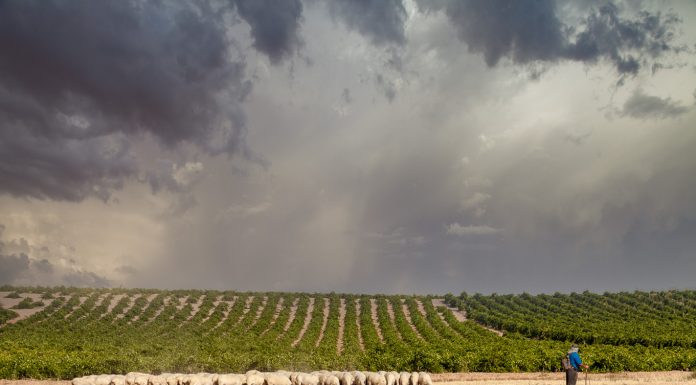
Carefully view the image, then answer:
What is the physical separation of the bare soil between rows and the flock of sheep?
6.81 meters

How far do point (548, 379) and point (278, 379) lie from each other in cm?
2132

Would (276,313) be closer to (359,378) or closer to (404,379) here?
(359,378)

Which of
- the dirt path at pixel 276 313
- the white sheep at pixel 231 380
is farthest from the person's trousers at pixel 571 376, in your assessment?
the dirt path at pixel 276 313

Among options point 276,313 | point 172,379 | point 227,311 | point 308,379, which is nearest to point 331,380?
point 308,379

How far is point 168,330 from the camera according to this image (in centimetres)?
8194

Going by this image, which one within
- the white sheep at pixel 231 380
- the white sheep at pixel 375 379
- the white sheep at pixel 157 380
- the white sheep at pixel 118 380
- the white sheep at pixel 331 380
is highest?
the white sheep at pixel 375 379

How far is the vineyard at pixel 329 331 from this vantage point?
42094mm

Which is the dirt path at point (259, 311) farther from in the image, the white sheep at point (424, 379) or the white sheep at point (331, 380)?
the white sheep at point (424, 379)


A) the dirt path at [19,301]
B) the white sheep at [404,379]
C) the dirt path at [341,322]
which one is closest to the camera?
the white sheep at [404,379]

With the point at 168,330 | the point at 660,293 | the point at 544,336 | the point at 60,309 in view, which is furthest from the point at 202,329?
the point at 660,293

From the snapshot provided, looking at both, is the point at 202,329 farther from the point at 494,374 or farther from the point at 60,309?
the point at 494,374

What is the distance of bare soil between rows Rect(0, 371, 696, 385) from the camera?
1389 inches

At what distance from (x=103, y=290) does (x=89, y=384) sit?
101m

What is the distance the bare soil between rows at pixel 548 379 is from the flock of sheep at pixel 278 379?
268 inches
